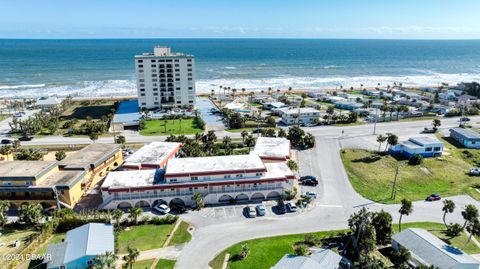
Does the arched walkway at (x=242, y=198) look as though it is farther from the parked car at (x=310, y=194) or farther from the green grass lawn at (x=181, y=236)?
the green grass lawn at (x=181, y=236)

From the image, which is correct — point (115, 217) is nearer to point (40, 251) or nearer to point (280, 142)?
point (40, 251)

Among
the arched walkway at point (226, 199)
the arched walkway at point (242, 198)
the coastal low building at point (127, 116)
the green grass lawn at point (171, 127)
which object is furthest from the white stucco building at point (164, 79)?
the arched walkway at point (242, 198)

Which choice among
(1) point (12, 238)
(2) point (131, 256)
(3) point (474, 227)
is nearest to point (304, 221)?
(3) point (474, 227)

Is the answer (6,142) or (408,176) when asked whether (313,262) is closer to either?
(408,176)

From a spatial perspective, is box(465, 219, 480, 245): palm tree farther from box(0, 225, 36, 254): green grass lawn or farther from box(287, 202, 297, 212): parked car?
box(0, 225, 36, 254): green grass lawn

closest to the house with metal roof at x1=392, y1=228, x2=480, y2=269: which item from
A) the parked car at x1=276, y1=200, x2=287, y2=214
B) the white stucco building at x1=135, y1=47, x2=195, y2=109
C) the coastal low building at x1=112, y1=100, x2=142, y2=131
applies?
the parked car at x1=276, y1=200, x2=287, y2=214
